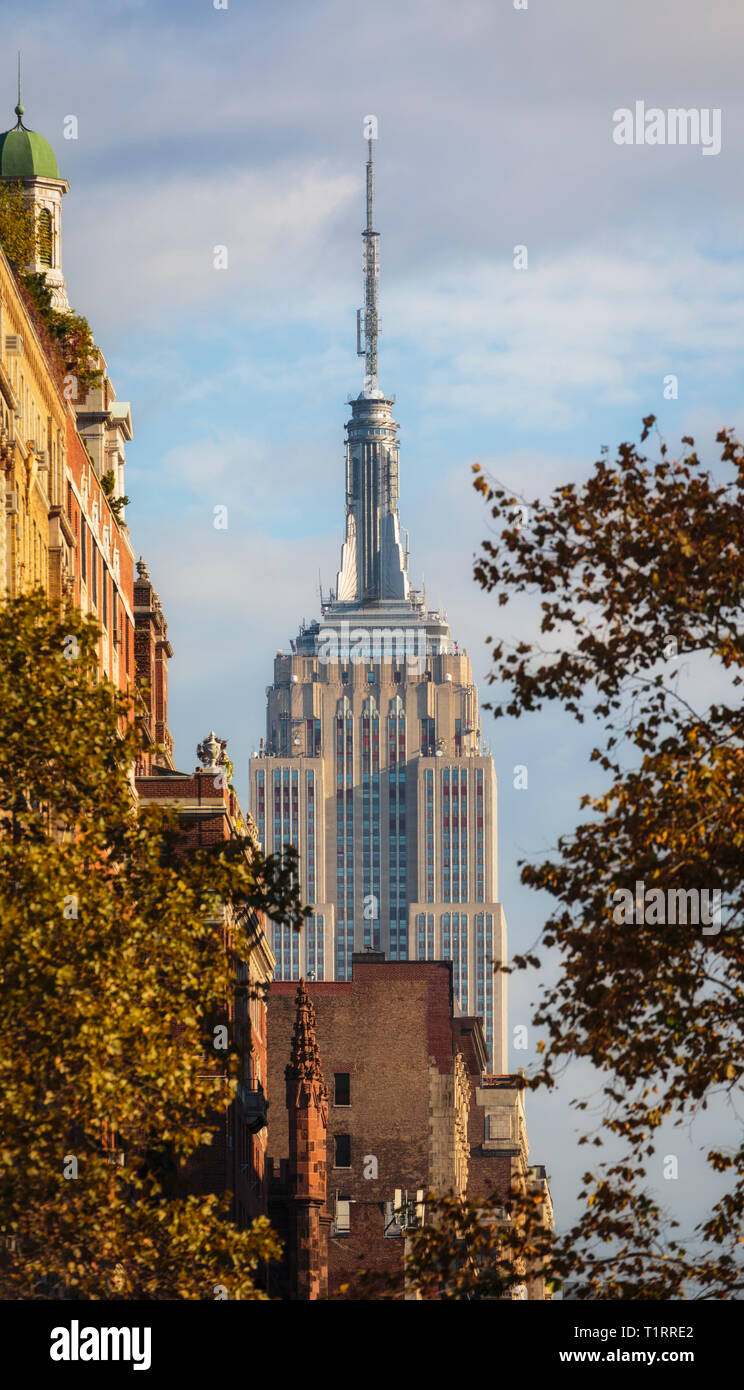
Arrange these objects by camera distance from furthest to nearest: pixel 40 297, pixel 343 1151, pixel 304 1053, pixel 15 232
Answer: pixel 343 1151, pixel 304 1053, pixel 40 297, pixel 15 232

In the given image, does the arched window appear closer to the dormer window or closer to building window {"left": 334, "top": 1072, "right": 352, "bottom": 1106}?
the dormer window

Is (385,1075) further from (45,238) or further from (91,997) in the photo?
(91,997)

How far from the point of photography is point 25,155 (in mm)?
85562

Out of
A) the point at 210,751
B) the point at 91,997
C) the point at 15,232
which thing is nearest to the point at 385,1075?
the point at 210,751

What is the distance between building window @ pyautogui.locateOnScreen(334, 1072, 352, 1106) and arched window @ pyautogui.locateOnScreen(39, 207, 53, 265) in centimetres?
4851

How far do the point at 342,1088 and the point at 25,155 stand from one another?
53406mm

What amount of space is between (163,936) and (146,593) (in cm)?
5485

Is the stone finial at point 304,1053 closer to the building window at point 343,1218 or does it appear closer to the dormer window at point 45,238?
the building window at point 343,1218

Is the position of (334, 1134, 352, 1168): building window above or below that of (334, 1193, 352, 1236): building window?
above

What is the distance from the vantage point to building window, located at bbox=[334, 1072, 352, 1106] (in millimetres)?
122688

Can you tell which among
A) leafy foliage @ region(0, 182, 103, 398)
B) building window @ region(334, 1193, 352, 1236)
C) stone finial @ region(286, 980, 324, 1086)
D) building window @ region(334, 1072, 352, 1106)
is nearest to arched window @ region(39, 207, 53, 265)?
leafy foliage @ region(0, 182, 103, 398)

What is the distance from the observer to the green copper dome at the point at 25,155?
85188 mm

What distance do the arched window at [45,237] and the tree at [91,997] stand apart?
4941cm
